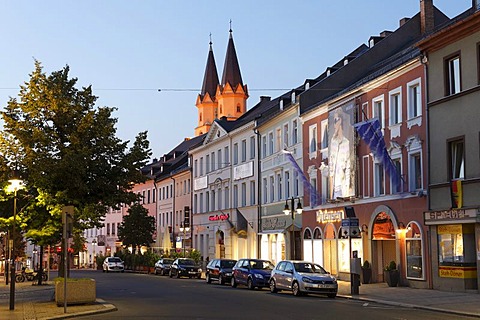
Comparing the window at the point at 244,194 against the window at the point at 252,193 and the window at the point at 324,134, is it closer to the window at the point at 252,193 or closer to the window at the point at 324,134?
the window at the point at 252,193

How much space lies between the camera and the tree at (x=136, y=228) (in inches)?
3152

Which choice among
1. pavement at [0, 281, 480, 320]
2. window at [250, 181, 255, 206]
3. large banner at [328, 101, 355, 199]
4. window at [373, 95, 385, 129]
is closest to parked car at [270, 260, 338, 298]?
pavement at [0, 281, 480, 320]

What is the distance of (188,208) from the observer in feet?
243

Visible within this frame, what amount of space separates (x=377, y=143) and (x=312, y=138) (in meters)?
9.70

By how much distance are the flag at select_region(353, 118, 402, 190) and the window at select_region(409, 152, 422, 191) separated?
0.75 m

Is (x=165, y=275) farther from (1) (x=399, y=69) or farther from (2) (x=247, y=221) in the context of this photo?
(1) (x=399, y=69)

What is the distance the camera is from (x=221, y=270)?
41750mm

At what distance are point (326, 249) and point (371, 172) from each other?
7.32m

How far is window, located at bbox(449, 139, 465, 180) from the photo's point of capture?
30297 mm

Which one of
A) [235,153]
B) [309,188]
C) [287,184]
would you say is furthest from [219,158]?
[309,188]

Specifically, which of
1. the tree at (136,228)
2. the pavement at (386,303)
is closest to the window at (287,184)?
the pavement at (386,303)

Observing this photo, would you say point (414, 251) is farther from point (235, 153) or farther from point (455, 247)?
point (235, 153)

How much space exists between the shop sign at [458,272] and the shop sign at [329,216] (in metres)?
10.5

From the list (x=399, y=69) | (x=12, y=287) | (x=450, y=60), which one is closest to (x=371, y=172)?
(x=399, y=69)
